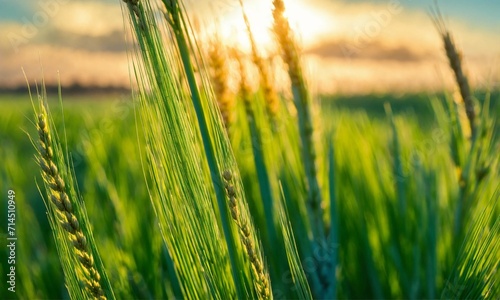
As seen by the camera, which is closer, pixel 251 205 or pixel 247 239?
pixel 247 239

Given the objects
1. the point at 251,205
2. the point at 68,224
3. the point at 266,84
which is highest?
the point at 266,84

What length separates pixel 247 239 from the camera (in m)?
0.49

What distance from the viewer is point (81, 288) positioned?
0.53m

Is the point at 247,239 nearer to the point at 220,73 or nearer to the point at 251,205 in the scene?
the point at 220,73

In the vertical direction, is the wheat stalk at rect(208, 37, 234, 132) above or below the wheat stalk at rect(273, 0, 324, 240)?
above

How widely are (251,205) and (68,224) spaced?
631 millimetres

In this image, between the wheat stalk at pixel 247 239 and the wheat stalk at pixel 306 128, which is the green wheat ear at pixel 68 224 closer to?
the wheat stalk at pixel 247 239

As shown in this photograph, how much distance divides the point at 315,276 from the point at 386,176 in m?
0.58

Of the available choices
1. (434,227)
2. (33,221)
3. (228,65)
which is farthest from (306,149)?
(33,221)

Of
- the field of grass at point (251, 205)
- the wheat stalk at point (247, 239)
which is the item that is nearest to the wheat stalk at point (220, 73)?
the field of grass at point (251, 205)

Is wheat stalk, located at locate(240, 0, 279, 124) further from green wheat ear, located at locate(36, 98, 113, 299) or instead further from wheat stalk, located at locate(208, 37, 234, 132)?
green wheat ear, located at locate(36, 98, 113, 299)

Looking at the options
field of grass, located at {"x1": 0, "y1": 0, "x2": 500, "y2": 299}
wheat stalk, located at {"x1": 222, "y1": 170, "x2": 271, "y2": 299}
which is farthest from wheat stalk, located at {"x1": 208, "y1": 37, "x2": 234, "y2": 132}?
wheat stalk, located at {"x1": 222, "y1": 170, "x2": 271, "y2": 299}

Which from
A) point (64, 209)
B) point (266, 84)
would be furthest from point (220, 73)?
point (64, 209)

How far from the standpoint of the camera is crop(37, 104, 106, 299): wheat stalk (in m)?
0.48
